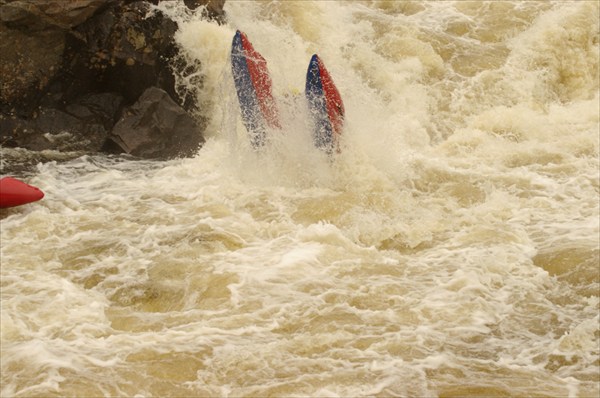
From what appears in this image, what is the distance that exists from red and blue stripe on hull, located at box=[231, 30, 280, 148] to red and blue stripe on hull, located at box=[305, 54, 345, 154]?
402mm

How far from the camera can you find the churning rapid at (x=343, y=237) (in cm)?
404

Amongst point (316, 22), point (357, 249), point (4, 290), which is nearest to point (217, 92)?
point (316, 22)

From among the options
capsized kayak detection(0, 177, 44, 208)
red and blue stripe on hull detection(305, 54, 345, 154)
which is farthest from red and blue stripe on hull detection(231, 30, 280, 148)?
capsized kayak detection(0, 177, 44, 208)

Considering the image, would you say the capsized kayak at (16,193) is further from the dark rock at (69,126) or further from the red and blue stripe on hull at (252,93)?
the red and blue stripe on hull at (252,93)

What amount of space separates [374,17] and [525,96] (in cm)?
228

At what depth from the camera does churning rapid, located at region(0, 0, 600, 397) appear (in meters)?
4.04

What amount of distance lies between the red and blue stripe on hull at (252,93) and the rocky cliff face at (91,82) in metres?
0.79

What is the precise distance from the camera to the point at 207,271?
5.06 meters

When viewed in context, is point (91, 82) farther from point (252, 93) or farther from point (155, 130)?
point (252, 93)

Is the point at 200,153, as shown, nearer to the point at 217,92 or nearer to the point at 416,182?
the point at 217,92

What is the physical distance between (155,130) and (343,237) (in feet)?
8.63

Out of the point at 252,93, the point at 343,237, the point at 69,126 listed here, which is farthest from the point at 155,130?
the point at 343,237

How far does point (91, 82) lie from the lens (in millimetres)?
7613

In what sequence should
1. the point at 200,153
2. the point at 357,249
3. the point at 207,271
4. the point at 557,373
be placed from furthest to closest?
1. the point at 200,153
2. the point at 357,249
3. the point at 207,271
4. the point at 557,373
